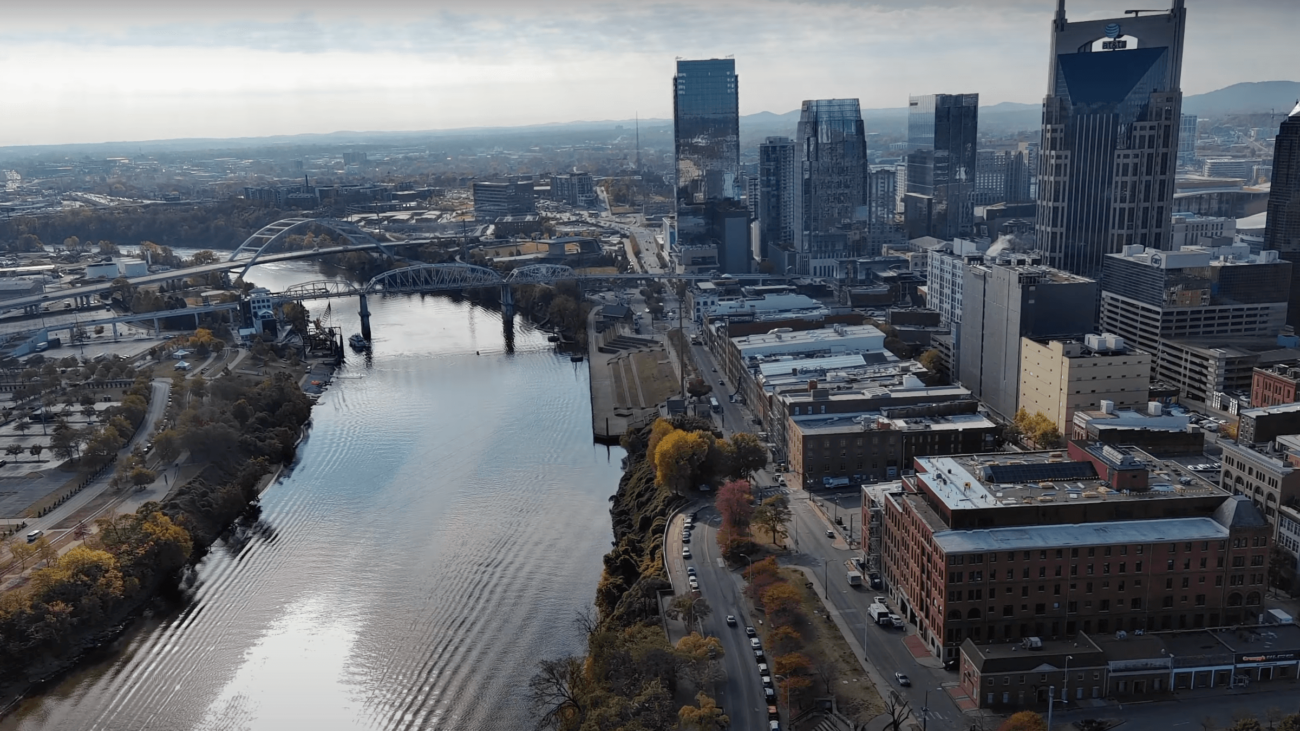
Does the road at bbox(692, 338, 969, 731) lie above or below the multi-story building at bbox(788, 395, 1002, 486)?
below

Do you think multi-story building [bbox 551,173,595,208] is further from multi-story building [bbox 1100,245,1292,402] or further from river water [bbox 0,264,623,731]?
multi-story building [bbox 1100,245,1292,402]

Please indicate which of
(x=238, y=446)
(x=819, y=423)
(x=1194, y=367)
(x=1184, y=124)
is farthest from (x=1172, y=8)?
(x=1184, y=124)

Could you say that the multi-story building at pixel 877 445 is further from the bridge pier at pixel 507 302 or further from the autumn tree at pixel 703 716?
the bridge pier at pixel 507 302

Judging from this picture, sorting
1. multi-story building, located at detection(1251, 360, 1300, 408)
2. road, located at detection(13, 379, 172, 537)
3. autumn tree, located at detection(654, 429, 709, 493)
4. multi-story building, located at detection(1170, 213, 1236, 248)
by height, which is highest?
multi-story building, located at detection(1170, 213, 1236, 248)

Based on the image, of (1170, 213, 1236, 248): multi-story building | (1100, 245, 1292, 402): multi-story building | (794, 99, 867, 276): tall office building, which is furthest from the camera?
(794, 99, 867, 276): tall office building

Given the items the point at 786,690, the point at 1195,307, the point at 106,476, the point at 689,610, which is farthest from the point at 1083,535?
the point at 106,476

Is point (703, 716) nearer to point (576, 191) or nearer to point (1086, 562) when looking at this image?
point (1086, 562)

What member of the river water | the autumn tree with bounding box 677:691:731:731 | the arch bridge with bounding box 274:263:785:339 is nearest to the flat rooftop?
the autumn tree with bounding box 677:691:731:731

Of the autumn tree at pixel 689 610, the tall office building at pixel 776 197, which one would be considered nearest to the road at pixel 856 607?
the autumn tree at pixel 689 610
